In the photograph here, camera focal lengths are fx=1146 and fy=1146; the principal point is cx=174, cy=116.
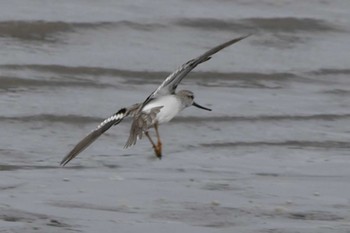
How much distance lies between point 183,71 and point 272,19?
6073mm

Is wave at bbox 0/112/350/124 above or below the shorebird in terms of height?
below

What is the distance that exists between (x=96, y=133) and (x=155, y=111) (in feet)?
1.56

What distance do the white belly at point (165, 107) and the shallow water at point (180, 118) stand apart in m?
0.47

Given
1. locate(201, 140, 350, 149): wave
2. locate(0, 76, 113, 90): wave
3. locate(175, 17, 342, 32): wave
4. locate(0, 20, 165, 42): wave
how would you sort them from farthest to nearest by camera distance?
1. locate(175, 17, 342, 32): wave
2. locate(0, 20, 165, 42): wave
3. locate(0, 76, 113, 90): wave
4. locate(201, 140, 350, 149): wave

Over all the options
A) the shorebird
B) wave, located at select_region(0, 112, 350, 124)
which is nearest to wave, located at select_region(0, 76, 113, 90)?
wave, located at select_region(0, 112, 350, 124)

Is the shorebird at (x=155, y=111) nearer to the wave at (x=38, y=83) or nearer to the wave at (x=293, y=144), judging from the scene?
the wave at (x=293, y=144)

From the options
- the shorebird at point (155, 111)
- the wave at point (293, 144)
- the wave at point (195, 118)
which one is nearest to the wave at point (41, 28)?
the wave at point (195, 118)

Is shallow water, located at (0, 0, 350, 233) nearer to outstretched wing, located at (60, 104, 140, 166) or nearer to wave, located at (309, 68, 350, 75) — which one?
wave, located at (309, 68, 350, 75)

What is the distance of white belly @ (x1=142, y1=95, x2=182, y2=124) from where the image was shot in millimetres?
7121

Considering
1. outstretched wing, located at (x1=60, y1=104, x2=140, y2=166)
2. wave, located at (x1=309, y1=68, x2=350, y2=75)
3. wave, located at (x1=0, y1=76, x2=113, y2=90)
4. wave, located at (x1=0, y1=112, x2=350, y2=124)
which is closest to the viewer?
outstretched wing, located at (x1=60, y1=104, x2=140, y2=166)

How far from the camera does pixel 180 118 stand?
967cm

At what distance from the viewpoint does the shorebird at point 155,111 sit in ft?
21.9

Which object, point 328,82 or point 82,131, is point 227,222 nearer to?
point 82,131

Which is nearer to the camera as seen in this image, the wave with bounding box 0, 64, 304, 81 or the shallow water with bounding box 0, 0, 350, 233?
the shallow water with bounding box 0, 0, 350, 233
